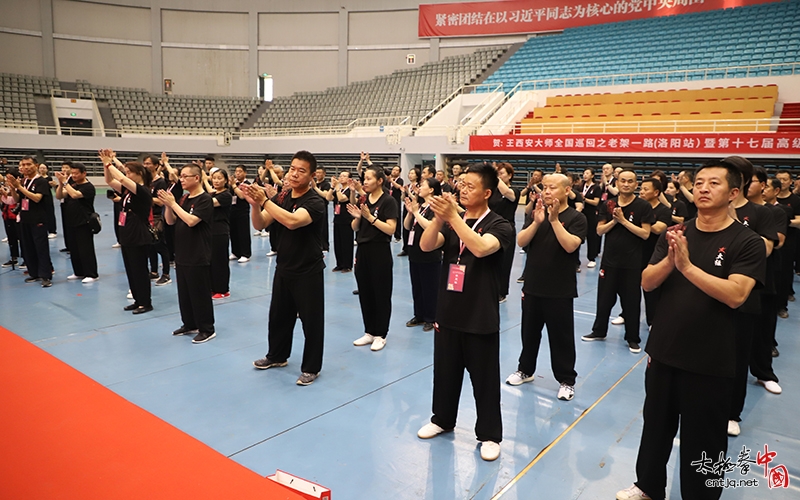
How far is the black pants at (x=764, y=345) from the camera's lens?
4.03 m

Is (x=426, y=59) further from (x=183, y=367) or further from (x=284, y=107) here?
(x=183, y=367)

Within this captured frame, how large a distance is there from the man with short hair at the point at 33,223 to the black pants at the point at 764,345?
8.14 metres

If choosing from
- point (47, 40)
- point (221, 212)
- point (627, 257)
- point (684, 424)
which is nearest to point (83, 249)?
point (221, 212)

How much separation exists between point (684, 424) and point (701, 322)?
0.51 m

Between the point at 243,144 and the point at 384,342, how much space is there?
2094 cm

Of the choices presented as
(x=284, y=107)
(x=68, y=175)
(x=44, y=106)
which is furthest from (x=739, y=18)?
(x=44, y=106)

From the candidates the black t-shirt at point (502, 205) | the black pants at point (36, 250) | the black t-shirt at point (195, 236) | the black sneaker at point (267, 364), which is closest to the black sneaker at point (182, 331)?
the black t-shirt at point (195, 236)

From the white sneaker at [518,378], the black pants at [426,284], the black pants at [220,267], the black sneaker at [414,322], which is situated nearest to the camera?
the white sneaker at [518,378]

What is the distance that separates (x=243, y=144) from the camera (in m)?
23.8

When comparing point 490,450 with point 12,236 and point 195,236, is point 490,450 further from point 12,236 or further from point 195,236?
point 12,236

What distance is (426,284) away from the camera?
5516 mm

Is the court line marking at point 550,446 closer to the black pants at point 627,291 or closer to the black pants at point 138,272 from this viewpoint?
the black pants at point 627,291

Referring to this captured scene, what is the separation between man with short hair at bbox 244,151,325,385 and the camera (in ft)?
12.6

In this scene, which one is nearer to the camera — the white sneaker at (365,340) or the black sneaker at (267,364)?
the black sneaker at (267,364)
